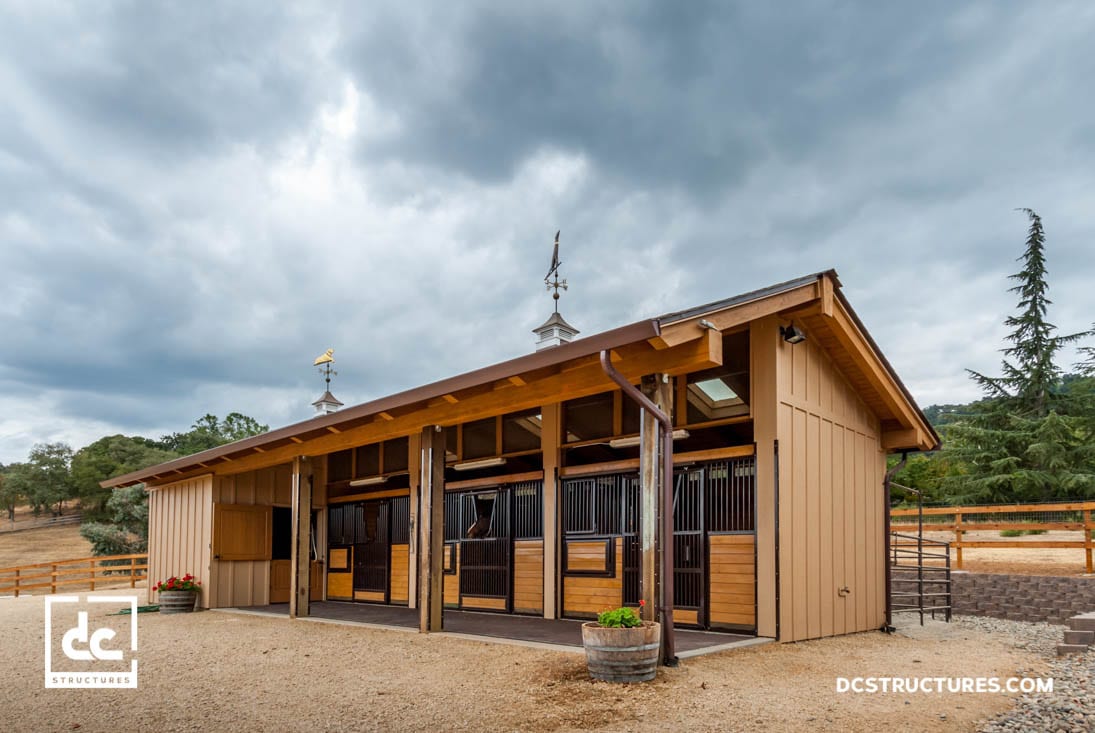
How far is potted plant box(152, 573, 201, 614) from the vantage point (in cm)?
1150

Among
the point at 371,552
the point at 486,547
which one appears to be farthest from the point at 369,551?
the point at 486,547

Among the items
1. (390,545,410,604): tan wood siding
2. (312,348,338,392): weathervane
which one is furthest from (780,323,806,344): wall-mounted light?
(312,348,338,392): weathervane

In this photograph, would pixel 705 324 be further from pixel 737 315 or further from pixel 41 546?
pixel 41 546

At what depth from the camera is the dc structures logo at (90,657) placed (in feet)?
18.9

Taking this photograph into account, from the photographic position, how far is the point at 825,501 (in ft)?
26.6

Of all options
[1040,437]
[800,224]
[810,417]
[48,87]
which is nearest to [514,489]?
[810,417]

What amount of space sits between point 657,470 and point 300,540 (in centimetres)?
636

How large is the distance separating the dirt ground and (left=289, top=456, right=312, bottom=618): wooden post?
96.7ft

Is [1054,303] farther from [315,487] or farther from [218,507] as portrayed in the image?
[218,507]

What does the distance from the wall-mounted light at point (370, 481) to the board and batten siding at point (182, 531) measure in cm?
226

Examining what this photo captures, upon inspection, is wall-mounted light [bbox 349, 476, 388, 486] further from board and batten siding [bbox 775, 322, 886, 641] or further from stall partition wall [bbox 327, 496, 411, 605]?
board and batten siding [bbox 775, 322, 886, 641]

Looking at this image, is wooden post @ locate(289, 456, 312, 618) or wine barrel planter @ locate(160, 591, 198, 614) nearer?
wooden post @ locate(289, 456, 312, 618)

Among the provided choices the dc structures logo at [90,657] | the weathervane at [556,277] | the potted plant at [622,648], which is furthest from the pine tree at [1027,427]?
the dc structures logo at [90,657]

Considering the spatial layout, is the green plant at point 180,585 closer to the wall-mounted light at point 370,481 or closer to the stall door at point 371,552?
the stall door at point 371,552
